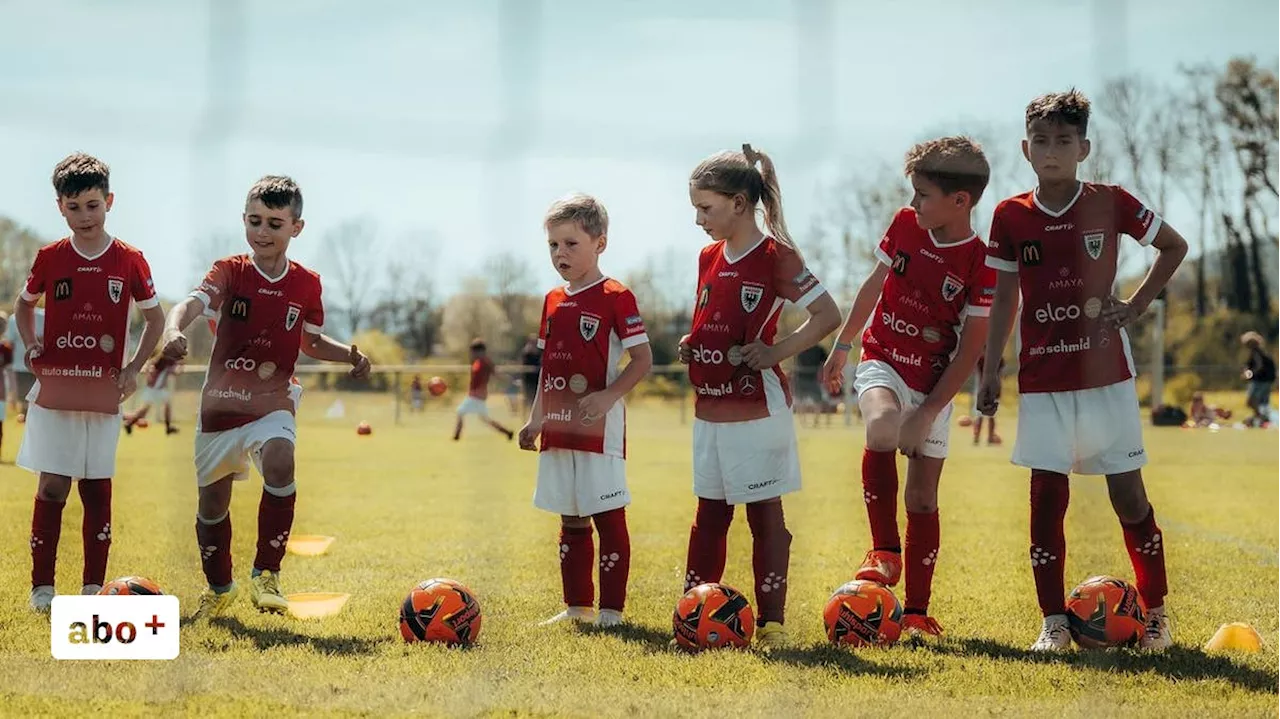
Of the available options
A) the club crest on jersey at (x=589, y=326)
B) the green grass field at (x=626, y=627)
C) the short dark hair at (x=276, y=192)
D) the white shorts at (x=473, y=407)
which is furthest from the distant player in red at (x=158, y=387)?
the club crest on jersey at (x=589, y=326)

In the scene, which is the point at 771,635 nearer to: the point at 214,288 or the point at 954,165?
the point at 954,165

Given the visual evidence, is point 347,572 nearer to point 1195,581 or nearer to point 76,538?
point 76,538

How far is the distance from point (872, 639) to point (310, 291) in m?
2.57

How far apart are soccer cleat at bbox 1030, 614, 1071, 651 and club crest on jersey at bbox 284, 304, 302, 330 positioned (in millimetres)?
3018

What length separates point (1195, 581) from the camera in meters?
6.55

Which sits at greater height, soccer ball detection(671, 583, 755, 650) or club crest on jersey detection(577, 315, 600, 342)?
club crest on jersey detection(577, 315, 600, 342)

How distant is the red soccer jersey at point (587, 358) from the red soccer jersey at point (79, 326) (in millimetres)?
1797

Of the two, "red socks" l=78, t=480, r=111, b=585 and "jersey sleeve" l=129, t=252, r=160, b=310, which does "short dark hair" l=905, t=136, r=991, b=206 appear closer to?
"jersey sleeve" l=129, t=252, r=160, b=310

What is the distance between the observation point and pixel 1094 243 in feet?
15.2

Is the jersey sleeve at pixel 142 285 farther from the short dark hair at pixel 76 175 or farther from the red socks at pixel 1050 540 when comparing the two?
the red socks at pixel 1050 540

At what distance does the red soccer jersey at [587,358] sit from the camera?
5180mm

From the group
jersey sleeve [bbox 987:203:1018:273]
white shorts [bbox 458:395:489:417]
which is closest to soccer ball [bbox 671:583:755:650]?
jersey sleeve [bbox 987:203:1018:273]

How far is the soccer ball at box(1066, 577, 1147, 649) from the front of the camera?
15.1 feet

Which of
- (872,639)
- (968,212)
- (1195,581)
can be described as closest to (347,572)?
(872,639)
